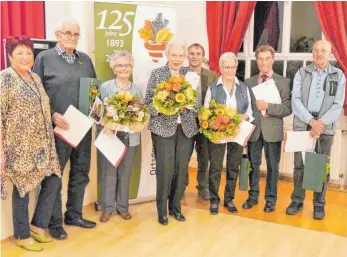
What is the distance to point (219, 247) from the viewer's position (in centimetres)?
326

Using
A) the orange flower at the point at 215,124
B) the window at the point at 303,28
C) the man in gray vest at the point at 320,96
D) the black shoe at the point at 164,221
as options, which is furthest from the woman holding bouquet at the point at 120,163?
the window at the point at 303,28

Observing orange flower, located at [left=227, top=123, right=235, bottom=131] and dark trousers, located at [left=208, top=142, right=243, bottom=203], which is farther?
dark trousers, located at [left=208, top=142, right=243, bottom=203]

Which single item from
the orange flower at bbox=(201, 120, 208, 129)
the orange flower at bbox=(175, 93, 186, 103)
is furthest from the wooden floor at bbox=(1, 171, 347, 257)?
the orange flower at bbox=(175, 93, 186, 103)

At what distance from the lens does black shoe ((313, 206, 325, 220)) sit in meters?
3.87

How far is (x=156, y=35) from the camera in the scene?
4012 mm

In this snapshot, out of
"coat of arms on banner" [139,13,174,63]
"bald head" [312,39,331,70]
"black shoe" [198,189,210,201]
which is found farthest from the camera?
"black shoe" [198,189,210,201]

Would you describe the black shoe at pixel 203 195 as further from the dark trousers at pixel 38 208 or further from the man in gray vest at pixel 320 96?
the dark trousers at pixel 38 208

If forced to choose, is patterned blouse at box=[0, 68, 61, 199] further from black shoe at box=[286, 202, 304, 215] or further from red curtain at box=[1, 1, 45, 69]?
black shoe at box=[286, 202, 304, 215]

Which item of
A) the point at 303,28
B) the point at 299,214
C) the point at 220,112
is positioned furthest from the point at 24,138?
the point at 303,28

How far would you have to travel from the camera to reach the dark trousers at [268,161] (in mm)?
3918

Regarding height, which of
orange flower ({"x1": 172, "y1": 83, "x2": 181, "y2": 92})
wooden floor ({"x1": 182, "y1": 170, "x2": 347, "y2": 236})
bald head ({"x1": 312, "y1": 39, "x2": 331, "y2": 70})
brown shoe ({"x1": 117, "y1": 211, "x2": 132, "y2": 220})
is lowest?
wooden floor ({"x1": 182, "y1": 170, "x2": 347, "y2": 236})

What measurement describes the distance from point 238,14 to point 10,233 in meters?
3.42

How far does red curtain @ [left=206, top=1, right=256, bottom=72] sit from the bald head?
1.58 metres

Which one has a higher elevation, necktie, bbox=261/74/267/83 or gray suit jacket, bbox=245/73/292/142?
necktie, bbox=261/74/267/83
